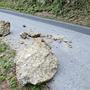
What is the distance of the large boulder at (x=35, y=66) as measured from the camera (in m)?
6.30

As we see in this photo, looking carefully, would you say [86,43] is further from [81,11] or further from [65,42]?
[81,11]

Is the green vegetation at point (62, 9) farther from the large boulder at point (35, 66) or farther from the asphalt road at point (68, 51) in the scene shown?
the large boulder at point (35, 66)

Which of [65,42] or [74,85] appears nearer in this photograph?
[74,85]

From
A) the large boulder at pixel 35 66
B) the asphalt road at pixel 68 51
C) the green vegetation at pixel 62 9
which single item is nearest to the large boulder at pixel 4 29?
the asphalt road at pixel 68 51

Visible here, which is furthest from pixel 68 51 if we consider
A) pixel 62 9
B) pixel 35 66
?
pixel 62 9

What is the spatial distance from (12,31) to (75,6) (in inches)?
233

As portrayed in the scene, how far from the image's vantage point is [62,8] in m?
16.7

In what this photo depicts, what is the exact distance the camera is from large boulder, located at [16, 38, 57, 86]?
6297 mm

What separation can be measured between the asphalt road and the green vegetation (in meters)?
1.62

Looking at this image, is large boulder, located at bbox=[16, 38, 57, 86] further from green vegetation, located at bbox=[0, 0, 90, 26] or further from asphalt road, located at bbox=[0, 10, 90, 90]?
green vegetation, located at bbox=[0, 0, 90, 26]

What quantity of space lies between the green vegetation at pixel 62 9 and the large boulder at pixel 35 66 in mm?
6661

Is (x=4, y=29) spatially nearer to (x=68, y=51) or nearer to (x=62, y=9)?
(x=68, y=51)

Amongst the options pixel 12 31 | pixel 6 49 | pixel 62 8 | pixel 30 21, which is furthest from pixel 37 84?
pixel 62 8

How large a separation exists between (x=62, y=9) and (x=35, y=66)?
34.4ft
